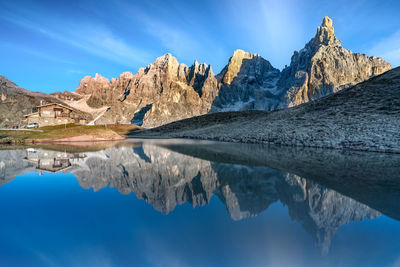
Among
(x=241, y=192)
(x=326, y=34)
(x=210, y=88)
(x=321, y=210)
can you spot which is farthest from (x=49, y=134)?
(x=326, y=34)

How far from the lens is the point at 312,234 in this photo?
3.36m

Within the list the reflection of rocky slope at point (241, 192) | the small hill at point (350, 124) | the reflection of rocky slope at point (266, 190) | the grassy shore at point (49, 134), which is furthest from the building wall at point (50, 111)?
the reflection of rocky slope at point (241, 192)

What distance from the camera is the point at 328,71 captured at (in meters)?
157

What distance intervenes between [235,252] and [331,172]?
22.2 ft

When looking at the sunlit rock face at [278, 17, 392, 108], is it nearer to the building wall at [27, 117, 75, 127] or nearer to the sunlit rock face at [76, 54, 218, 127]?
the sunlit rock face at [76, 54, 218, 127]

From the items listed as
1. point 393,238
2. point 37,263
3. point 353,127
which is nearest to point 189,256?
point 37,263

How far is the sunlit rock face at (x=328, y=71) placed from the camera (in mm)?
154812

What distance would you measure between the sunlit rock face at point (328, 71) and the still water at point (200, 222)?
167247mm

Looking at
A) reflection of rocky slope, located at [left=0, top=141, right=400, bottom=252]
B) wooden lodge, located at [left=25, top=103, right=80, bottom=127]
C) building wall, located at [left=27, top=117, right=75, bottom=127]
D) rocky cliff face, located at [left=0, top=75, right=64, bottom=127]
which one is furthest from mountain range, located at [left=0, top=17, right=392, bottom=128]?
reflection of rocky slope, located at [left=0, top=141, right=400, bottom=252]

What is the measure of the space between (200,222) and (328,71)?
616 ft

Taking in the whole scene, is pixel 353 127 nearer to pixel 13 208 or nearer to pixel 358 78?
pixel 13 208

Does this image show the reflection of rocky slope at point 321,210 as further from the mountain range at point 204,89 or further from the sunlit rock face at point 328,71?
the sunlit rock face at point 328,71

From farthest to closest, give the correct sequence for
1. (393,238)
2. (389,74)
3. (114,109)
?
1. (114,109)
2. (389,74)
3. (393,238)

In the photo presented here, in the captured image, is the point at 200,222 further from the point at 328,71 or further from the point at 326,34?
the point at 326,34
